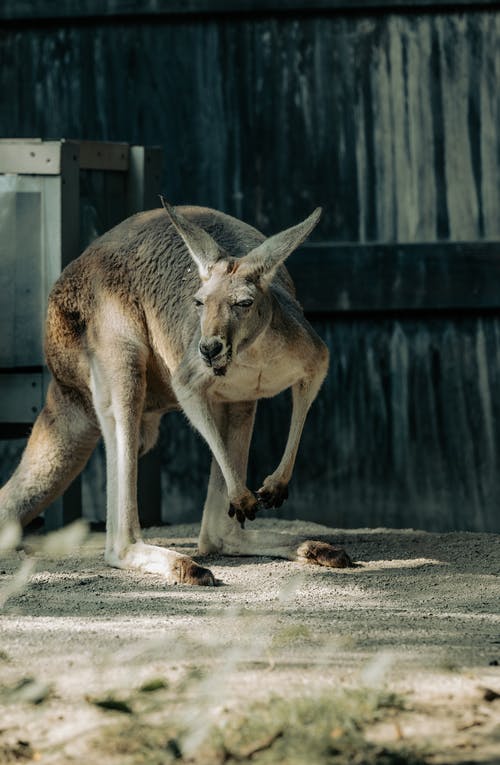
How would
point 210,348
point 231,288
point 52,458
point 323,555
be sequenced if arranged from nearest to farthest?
point 210,348 < point 231,288 < point 323,555 < point 52,458

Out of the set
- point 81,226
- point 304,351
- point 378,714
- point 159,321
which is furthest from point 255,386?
point 378,714

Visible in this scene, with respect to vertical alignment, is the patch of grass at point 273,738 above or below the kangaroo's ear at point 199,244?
below

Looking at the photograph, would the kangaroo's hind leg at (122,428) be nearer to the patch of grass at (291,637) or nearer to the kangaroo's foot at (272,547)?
the kangaroo's foot at (272,547)

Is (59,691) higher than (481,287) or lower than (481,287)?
lower

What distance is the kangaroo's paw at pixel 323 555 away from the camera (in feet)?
17.2

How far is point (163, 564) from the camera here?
5078 mm

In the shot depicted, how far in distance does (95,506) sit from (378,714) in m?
4.26

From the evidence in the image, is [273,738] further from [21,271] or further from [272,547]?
[21,271]

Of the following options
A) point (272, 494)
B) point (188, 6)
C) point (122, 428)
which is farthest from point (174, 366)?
point (188, 6)

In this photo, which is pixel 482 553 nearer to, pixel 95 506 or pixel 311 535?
pixel 311 535

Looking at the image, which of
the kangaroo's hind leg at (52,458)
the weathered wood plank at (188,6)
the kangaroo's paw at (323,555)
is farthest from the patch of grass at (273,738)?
the weathered wood plank at (188,6)

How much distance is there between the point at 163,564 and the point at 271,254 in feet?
4.34

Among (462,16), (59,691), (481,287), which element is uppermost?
(462,16)

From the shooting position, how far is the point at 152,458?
6.58m
